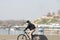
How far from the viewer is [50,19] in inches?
6353

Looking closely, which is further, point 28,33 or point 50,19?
point 50,19

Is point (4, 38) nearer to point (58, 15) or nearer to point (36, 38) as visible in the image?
point (36, 38)

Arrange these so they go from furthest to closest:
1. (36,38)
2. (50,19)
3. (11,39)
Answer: (50,19), (11,39), (36,38)

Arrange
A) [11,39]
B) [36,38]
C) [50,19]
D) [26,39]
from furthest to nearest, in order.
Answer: [50,19]
[11,39]
[26,39]
[36,38]

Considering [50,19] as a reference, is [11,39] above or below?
above

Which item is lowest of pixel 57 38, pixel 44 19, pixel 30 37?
pixel 44 19

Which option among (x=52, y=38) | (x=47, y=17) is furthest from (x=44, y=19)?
(x=52, y=38)

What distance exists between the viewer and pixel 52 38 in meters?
18.0

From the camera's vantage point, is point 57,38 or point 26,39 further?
point 57,38

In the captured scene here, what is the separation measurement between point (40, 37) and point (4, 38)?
5.13 m

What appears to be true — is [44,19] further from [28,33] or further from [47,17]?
[28,33]

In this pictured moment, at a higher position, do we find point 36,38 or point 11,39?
point 36,38

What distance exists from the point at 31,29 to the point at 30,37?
50 centimetres

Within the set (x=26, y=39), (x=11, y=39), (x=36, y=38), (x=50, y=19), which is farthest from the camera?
(x=50, y=19)
